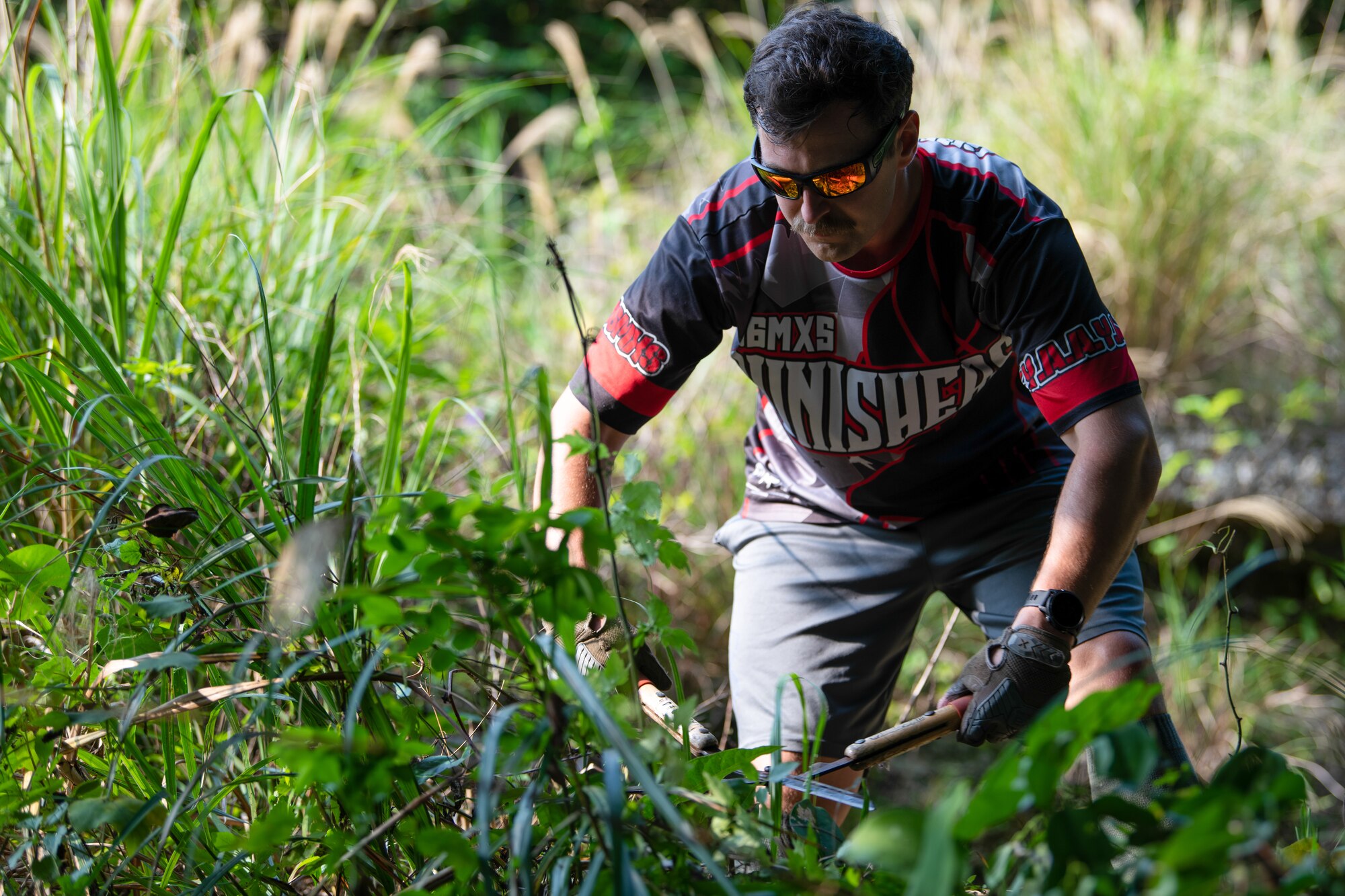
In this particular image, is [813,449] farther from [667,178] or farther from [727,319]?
[667,178]

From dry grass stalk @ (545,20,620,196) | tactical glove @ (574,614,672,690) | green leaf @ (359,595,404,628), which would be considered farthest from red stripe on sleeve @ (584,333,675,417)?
dry grass stalk @ (545,20,620,196)

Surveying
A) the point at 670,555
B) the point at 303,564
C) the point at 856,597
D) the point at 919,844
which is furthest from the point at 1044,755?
the point at 856,597

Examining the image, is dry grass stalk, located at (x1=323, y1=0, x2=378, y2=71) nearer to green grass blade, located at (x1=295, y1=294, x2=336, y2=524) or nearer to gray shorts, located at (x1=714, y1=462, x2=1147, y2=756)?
gray shorts, located at (x1=714, y1=462, x2=1147, y2=756)

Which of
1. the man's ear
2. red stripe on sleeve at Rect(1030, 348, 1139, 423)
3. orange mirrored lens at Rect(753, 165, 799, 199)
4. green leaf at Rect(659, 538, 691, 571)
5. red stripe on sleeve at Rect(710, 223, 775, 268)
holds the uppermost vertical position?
the man's ear

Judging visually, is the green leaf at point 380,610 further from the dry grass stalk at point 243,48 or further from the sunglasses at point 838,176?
the dry grass stalk at point 243,48

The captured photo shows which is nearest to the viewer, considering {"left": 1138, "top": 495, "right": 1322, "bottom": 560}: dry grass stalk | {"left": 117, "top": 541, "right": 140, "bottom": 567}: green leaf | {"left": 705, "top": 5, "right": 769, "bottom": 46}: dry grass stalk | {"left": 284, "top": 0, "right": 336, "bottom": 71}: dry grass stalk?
{"left": 117, "top": 541, "right": 140, "bottom": 567}: green leaf

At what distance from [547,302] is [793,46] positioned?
2868mm

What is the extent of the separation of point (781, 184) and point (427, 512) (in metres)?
1.06

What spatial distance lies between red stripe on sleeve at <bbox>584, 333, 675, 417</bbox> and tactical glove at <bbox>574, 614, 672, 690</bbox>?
0.52 metres

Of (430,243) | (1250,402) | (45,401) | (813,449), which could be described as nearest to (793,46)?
(813,449)

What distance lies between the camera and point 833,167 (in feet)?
5.70

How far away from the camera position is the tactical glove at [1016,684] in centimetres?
163

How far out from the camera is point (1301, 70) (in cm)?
542

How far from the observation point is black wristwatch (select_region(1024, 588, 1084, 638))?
1.65 metres
